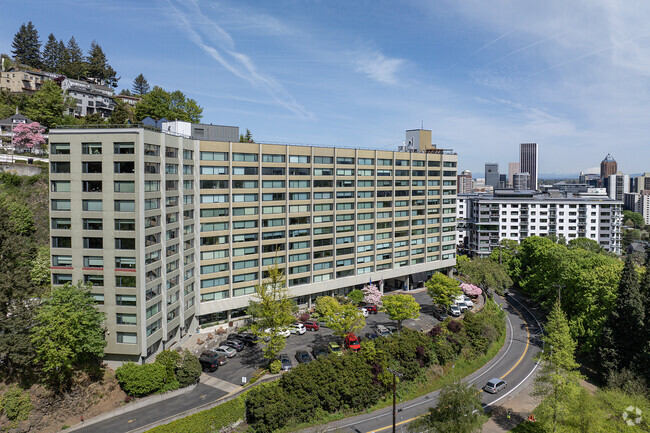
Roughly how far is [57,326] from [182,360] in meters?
16.5

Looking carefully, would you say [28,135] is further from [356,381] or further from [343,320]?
[356,381]

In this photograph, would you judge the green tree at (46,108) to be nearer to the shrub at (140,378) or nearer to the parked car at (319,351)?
the shrub at (140,378)

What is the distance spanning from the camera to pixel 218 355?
203 ft

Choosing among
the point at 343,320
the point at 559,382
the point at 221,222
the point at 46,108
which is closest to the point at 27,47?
the point at 46,108

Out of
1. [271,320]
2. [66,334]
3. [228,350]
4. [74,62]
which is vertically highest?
[74,62]

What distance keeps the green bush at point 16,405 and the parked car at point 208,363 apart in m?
20.7

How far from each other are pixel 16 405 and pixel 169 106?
90.7 meters

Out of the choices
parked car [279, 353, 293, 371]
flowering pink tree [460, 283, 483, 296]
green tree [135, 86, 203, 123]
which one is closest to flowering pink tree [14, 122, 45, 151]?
green tree [135, 86, 203, 123]

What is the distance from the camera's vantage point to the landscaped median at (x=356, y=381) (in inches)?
1890

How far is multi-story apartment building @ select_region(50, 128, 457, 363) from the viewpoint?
54.0 meters

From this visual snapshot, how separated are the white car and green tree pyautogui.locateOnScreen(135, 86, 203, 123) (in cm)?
7436

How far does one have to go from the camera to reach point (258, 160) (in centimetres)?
7594

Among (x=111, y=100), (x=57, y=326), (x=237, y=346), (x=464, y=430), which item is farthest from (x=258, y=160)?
(x=111, y=100)

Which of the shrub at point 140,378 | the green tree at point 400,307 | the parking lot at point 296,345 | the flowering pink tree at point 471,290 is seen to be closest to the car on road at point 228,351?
the parking lot at point 296,345
